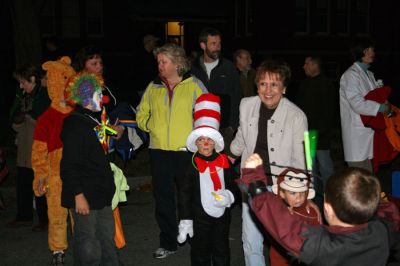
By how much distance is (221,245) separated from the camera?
521 cm

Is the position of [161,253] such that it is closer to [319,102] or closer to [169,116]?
[169,116]

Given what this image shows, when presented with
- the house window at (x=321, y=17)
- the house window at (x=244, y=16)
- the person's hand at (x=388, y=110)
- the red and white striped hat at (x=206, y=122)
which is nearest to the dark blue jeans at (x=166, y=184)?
the red and white striped hat at (x=206, y=122)

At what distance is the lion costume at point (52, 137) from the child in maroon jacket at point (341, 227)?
299 centimetres

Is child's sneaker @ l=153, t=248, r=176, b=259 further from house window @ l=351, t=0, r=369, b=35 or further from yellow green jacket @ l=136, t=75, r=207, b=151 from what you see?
house window @ l=351, t=0, r=369, b=35

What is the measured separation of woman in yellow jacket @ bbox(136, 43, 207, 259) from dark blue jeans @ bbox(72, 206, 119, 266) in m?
1.04

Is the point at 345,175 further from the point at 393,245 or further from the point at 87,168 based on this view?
the point at 87,168

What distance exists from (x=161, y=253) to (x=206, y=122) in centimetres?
174

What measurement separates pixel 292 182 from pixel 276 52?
75.0 feet

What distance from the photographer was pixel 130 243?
693 centimetres

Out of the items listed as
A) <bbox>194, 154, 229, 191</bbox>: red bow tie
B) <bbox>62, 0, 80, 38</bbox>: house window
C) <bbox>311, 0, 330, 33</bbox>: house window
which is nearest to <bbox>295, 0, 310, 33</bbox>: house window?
<bbox>311, 0, 330, 33</bbox>: house window

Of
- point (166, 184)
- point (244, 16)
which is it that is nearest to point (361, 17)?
point (244, 16)

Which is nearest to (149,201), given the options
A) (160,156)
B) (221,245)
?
(160,156)

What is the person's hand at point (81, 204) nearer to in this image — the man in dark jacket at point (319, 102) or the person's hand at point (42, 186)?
the person's hand at point (42, 186)

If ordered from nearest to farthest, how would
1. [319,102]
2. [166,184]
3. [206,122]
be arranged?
1. [206,122]
2. [166,184]
3. [319,102]
